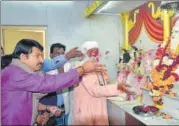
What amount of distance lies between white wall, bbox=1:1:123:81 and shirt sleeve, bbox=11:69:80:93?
4.60 ft

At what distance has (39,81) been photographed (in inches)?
34.9

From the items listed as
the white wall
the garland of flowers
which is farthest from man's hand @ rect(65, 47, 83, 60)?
the white wall

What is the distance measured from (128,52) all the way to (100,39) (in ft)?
1.60

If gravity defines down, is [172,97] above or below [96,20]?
below

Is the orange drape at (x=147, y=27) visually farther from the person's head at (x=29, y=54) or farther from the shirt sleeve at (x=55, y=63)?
the person's head at (x=29, y=54)

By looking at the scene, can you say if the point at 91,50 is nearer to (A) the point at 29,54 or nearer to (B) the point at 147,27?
(B) the point at 147,27

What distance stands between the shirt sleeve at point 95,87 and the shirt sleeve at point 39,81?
653 mm

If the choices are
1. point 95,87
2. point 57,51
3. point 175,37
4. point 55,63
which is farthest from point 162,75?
point 57,51

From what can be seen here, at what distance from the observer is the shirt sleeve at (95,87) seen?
1539mm

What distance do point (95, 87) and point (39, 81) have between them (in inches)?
29.9

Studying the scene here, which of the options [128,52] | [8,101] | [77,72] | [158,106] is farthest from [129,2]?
[8,101]

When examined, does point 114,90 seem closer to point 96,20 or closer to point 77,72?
point 77,72

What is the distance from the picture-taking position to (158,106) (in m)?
1.42

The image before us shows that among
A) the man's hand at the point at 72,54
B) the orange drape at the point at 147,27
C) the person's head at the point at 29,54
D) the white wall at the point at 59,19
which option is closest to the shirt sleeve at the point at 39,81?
the person's head at the point at 29,54
